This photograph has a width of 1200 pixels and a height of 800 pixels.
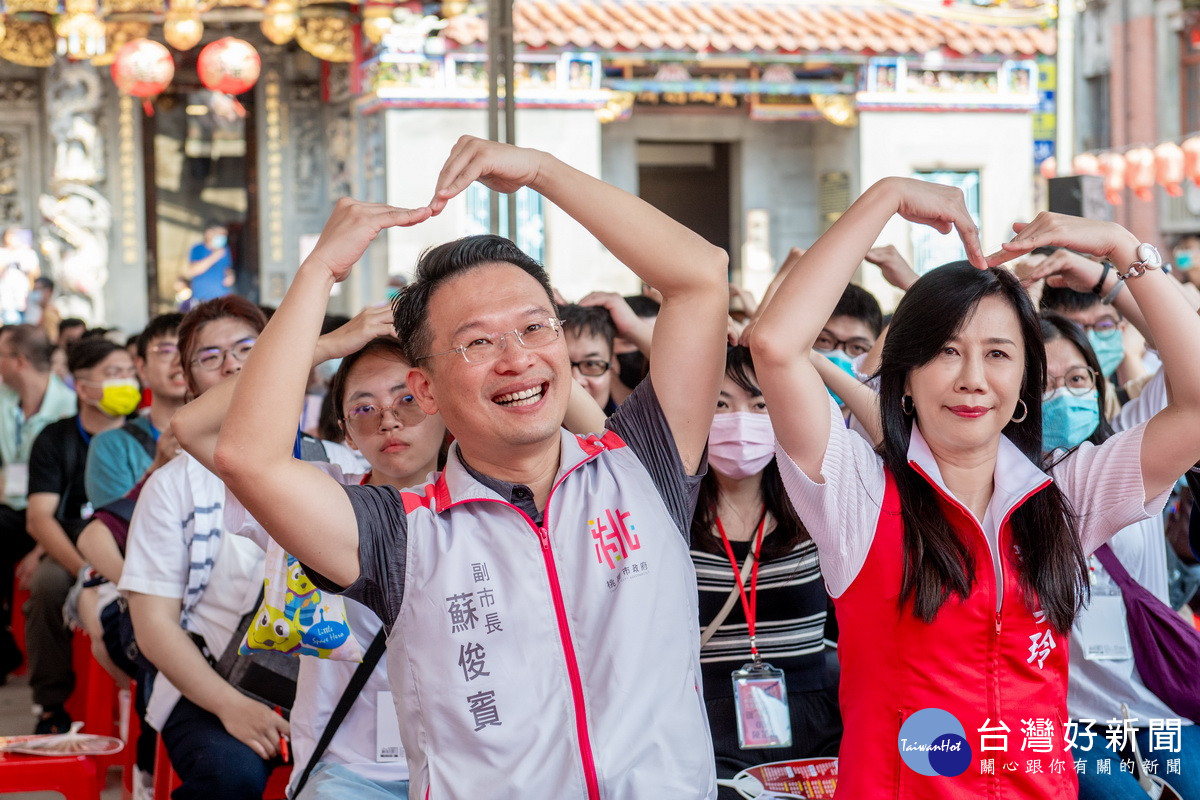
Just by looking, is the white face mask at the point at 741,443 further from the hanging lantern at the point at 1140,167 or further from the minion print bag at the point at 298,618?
the hanging lantern at the point at 1140,167

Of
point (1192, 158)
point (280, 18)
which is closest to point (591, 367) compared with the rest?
point (280, 18)

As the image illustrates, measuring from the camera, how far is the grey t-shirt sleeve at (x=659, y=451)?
205 centimetres

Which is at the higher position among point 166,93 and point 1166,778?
point 166,93

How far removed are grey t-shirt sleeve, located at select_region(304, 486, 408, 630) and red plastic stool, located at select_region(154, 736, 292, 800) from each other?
145 cm

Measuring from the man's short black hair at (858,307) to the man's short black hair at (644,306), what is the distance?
72 centimetres

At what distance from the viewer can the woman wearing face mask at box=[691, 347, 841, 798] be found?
2855 millimetres

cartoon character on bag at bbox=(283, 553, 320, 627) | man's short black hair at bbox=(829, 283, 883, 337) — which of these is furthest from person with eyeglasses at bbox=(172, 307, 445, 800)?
man's short black hair at bbox=(829, 283, 883, 337)

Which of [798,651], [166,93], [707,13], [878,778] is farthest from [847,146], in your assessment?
[878,778]

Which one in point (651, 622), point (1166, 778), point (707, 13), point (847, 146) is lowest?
point (1166, 778)

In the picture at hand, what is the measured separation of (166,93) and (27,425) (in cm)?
599

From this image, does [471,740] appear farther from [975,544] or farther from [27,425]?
[27,425]

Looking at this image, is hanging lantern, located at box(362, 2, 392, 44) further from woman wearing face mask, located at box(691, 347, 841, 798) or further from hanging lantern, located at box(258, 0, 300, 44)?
woman wearing face mask, located at box(691, 347, 841, 798)

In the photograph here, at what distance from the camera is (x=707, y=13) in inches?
444

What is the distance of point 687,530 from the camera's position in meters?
2.10
